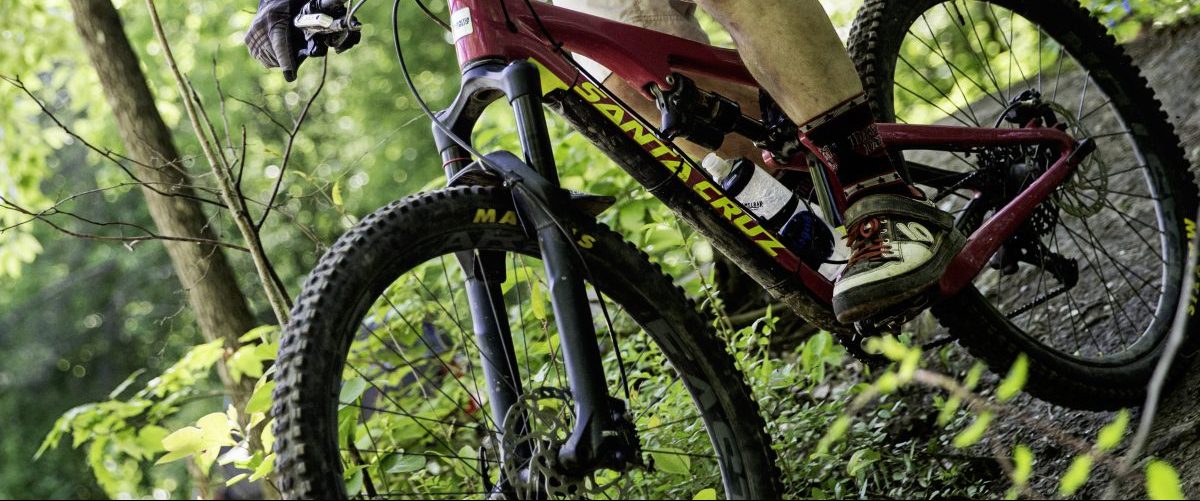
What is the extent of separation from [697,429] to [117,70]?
7.88 feet

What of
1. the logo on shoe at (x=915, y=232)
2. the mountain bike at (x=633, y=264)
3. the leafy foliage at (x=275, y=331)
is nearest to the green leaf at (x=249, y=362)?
the leafy foliage at (x=275, y=331)

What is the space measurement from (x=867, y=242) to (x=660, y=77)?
1.52ft

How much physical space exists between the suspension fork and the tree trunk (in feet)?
6.04

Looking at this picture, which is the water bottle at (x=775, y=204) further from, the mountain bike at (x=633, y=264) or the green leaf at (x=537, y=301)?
the green leaf at (x=537, y=301)

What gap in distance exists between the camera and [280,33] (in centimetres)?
157

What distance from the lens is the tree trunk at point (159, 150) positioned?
3125 mm

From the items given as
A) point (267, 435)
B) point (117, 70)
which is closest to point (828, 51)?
point (267, 435)

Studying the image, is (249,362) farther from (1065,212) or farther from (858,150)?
(1065,212)

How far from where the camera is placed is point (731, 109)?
178 centimetres

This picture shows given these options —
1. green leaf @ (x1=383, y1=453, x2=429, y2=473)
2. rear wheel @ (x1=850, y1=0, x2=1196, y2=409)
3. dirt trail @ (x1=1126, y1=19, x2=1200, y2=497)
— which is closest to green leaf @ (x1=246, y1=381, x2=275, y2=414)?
green leaf @ (x1=383, y1=453, x2=429, y2=473)

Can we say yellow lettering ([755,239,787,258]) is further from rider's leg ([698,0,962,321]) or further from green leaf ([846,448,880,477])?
green leaf ([846,448,880,477])

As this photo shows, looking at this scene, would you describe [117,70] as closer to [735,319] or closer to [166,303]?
[735,319]

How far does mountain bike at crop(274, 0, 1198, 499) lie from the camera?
4.34 feet

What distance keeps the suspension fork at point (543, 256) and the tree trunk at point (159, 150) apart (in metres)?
1.84
